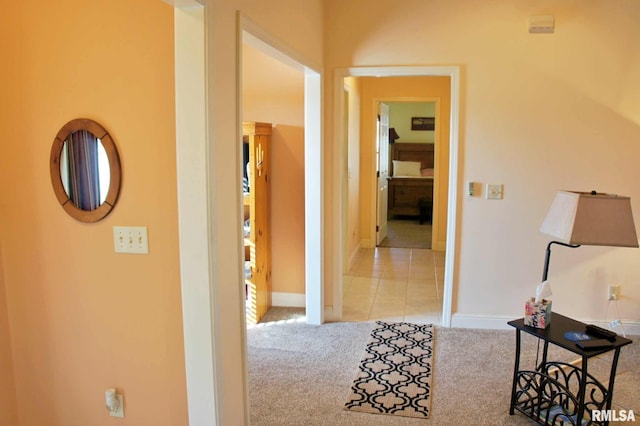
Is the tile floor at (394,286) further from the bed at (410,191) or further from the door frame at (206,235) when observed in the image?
the bed at (410,191)

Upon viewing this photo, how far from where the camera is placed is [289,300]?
14.0ft

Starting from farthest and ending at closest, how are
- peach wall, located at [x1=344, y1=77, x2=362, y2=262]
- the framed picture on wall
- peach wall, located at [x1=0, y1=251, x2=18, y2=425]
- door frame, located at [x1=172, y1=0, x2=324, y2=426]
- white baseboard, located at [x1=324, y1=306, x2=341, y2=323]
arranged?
the framed picture on wall → peach wall, located at [x1=344, y1=77, x2=362, y2=262] → white baseboard, located at [x1=324, y1=306, x2=341, y2=323] → peach wall, located at [x1=0, y1=251, x2=18, y2=425] → door frame, located at [x1=172, y1=0, x2=324, y2=426]

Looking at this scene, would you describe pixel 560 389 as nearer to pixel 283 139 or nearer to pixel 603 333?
pixel 603 333

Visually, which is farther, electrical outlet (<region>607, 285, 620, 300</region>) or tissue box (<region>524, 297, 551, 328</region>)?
electrical outlet (<region>607, 285, 620, 300</region>)

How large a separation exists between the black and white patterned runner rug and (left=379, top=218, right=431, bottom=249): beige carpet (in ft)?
9.75

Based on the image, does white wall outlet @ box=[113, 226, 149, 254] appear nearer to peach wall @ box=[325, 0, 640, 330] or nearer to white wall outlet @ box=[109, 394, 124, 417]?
white wall outlet @ box=[109, 394, 124, 417]

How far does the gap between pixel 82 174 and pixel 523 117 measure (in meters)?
3.01

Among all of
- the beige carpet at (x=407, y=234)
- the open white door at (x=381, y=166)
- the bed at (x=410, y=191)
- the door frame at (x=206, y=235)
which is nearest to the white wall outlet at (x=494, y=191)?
the door frame at (x=206, y=235)

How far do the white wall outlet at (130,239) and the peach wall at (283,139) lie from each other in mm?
2188

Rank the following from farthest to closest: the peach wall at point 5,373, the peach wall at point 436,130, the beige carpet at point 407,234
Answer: the beige carpet at point 407,234 < the peach wall at point 436,130 < the peach wall at point 5,373

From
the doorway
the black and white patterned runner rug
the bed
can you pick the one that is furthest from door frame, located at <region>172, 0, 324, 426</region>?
the bed

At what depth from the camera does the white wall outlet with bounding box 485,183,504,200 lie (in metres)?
3.67

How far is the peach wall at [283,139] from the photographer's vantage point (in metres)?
4.02

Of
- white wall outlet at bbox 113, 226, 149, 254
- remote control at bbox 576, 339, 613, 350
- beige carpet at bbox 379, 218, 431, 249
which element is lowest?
beige carpet at bbox 379, 218, 431, 249
